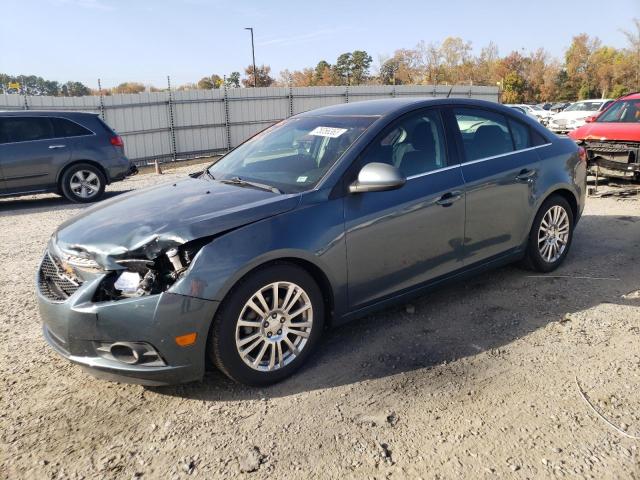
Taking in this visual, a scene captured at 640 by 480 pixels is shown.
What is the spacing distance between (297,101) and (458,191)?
19.3 m

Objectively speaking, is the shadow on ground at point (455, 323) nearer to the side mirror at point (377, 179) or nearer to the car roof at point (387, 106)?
the side mirror at point (377, 179)

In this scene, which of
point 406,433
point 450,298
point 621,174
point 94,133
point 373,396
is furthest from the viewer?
point 94,133

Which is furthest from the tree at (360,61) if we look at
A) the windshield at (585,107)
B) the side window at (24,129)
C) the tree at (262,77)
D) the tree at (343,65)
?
the side window at (24,129)

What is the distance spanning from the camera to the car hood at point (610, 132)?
28.2ft

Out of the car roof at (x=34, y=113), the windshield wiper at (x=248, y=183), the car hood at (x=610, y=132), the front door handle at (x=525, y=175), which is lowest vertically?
the front door handle at (x=525, y=175)

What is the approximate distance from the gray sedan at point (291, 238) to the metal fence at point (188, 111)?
1458 cm

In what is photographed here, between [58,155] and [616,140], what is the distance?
32.2 ft

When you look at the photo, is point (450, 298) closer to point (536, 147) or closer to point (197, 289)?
point (536, 147)

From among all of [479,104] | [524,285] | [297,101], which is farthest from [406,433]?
[297,101]

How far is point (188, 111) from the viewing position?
19.6 meters

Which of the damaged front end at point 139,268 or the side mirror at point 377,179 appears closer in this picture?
the damaged front end at point 139,268

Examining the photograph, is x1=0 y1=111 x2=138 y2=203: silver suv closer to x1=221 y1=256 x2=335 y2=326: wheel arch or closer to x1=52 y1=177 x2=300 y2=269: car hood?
x1=52 y1=177 x2=300 y2=269: car hood

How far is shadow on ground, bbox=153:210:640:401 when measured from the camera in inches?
130

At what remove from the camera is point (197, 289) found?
111 inches
